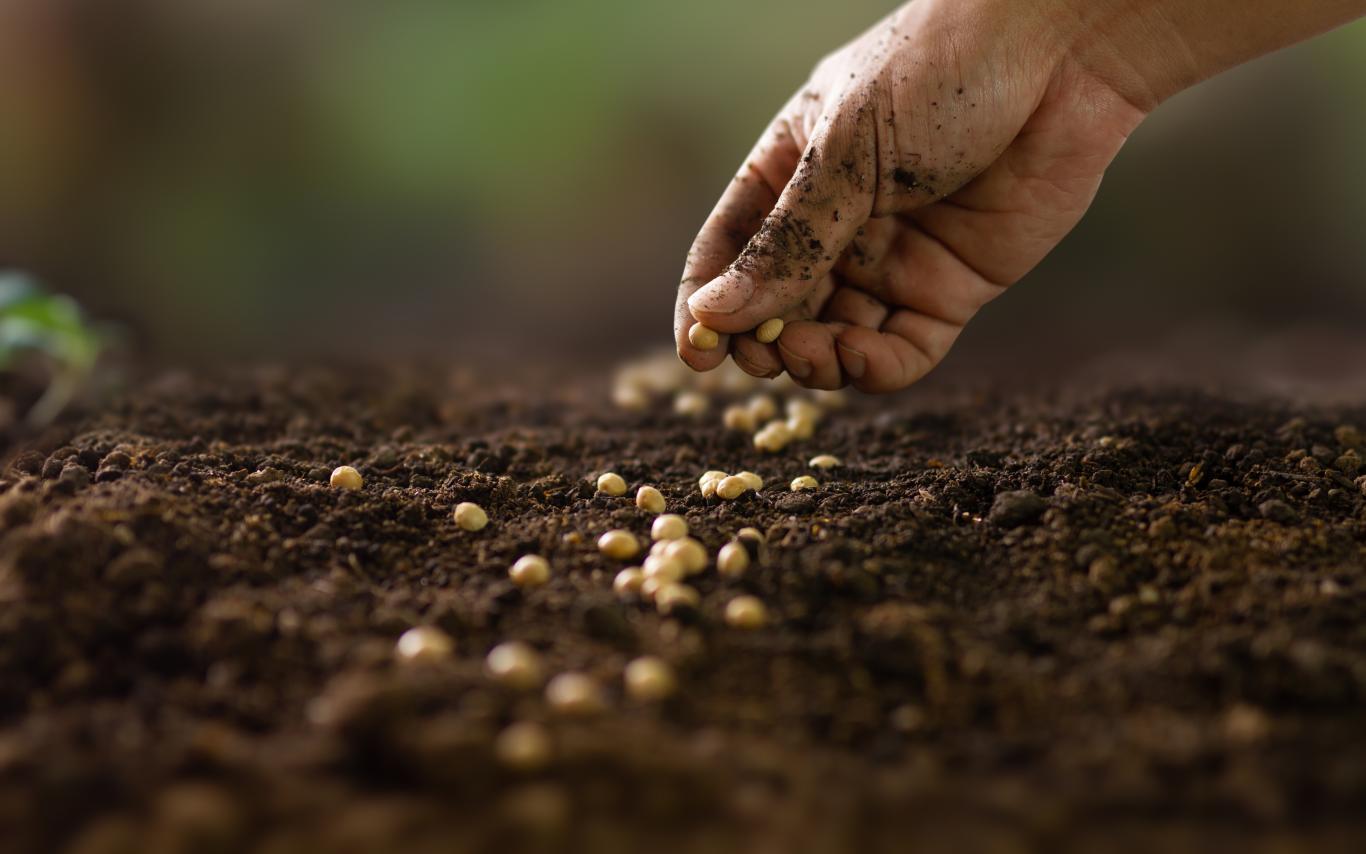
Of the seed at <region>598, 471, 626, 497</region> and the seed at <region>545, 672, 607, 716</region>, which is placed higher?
the seed at <region>598, 471, 626, 497</region>

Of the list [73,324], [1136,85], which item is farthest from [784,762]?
[73,324]

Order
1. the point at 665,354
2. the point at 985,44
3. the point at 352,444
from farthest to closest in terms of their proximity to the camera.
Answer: the point at 665,354 → the point at 352,444 → the point at 985,44

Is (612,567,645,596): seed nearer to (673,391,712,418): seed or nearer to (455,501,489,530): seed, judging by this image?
(455,501,489,530): seed

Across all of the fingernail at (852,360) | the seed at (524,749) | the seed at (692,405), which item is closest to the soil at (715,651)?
the seed at (524,749)

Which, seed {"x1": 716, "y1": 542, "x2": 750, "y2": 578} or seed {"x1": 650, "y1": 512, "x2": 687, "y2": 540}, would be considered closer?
seed {"x1": 716, "y1": 542, "x2": 750, "y2": 578}

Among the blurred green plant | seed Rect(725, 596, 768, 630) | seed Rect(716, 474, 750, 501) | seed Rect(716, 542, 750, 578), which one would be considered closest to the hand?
seed Rect(716, 474, 750, 501)

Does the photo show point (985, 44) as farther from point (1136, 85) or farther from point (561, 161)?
point (561, 161)

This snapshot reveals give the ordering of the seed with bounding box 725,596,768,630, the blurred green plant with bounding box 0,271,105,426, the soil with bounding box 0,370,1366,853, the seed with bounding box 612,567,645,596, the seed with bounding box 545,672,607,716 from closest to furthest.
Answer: the soil with bounding box 0,370,1366,853 → the seed with bounding box 545,672,607,716 → the seed with bounding box 725,596,768,630 → the seed with bounding box 612,567,645,596 → the blurred green plant with bounding box 0,271,105,426
